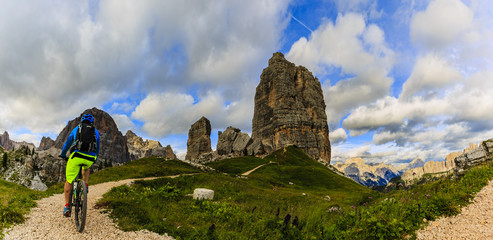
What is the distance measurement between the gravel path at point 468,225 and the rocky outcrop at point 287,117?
149225 mm

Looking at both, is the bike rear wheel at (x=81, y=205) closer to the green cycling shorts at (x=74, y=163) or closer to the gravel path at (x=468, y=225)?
the green cycling shorts at (x=74, y=163)

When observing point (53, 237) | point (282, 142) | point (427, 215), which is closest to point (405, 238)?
point (427, 215)

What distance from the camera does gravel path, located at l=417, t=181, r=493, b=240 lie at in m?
9.07

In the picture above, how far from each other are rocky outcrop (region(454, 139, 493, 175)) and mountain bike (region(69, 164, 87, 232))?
978 inches

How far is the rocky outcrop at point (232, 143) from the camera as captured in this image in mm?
155962

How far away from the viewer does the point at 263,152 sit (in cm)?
14025

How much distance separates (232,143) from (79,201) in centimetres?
16402

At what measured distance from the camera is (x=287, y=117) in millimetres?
173125

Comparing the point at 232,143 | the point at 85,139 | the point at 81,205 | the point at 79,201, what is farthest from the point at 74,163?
the point at 232,143

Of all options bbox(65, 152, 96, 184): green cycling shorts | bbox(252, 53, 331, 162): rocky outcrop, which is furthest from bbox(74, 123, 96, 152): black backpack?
bbox(252, 53, 331, 162): rocky outcrop

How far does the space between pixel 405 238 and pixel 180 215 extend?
38.0 feet

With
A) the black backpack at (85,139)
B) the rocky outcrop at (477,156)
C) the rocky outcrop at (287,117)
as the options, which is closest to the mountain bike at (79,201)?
the black backpack at (85,139)

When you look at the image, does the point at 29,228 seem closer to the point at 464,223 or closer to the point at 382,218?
the point at 382,218

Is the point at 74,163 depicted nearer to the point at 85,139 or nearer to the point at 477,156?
the point at 85,139
